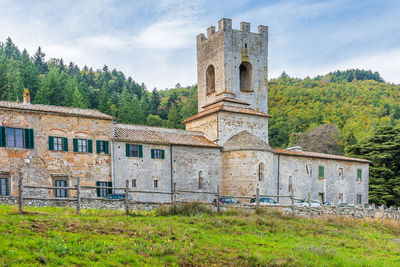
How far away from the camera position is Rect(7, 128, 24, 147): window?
88.3 ft

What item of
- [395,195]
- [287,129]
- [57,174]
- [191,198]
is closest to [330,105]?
[287,129]

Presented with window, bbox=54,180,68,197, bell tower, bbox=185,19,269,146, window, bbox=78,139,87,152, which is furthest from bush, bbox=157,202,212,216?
bell tower, bbox=185,19,269,146

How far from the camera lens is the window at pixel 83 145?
29.2m

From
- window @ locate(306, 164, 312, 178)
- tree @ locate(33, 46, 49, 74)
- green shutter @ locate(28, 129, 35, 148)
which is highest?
tree @ locate(33, 46, 49, 74)

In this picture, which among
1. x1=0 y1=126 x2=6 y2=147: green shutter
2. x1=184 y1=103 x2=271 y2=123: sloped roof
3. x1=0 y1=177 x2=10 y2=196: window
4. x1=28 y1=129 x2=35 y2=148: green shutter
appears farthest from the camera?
x1=184 y1=103 x2=271 y2=123: sloped roof

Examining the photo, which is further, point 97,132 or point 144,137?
point 144,137

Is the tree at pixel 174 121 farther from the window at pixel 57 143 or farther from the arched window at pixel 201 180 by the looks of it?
the window at pixel 57 143

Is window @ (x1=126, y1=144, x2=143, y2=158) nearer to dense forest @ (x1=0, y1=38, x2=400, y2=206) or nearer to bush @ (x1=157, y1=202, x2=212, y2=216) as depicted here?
bush @ (x1=157, y1=202, x2=212, y2=216)

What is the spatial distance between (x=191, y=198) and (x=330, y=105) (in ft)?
239

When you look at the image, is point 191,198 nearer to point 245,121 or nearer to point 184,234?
point 245,121

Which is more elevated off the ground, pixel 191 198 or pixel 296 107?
pixel 296 107

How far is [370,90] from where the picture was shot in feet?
369

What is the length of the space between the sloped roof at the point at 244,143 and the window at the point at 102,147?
11.0 meters

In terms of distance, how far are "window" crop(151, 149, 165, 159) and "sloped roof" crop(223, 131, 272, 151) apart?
6.24 meters
